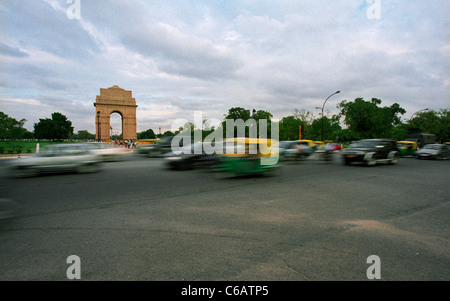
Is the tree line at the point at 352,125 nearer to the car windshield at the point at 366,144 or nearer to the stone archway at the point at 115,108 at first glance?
the stone archway at the point at 115,108

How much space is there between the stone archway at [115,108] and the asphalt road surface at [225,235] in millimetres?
60854

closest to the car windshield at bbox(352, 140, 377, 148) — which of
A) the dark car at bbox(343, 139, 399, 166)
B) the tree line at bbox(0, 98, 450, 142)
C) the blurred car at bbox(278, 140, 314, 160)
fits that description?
the dark car at bbox(343, 139, 399, 166)

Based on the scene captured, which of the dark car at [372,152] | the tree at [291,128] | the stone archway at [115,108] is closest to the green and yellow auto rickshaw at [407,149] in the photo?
the dark car at [372,152]

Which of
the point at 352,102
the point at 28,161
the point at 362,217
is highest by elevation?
the point at 352,102

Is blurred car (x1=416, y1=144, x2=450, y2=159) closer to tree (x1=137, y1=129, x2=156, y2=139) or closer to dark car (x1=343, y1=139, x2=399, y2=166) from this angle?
dark car (x1=343, y1=139, x2=399, y2=166)

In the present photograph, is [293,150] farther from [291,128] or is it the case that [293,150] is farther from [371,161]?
[291,128]

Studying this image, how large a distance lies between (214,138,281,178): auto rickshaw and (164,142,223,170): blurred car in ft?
5.51

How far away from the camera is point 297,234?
11.5 feet

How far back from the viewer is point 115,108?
6191 centimetres

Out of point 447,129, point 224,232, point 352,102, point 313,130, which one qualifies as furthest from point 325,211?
point 352,102

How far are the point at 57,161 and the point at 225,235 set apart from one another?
8813 mm

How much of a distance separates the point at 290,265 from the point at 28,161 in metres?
10.3
